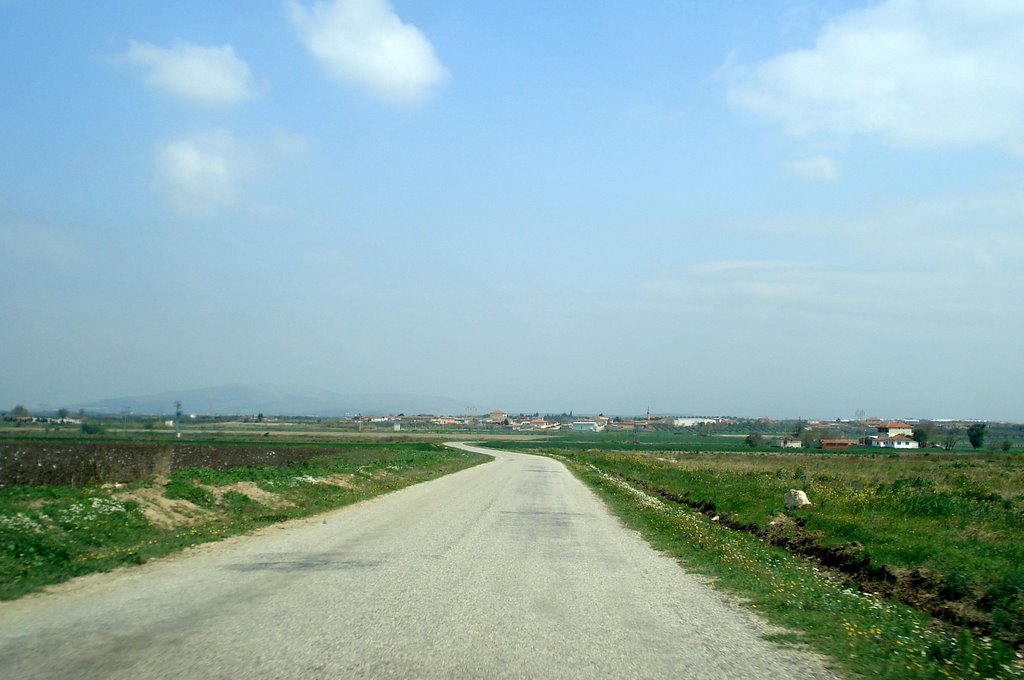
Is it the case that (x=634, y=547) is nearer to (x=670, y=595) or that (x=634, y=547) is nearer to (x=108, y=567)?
(x=670, y=595)

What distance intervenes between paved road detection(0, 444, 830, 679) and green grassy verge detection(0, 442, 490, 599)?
92cm

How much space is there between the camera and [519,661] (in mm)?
7707

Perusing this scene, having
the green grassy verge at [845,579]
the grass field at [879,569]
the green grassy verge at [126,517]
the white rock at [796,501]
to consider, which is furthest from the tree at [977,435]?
the green grassy verge at [126,517]

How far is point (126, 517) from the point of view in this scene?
58.1 ft

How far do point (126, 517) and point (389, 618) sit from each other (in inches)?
434

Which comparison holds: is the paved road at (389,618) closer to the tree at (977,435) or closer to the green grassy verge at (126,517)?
the green grassy verge at (126,517)

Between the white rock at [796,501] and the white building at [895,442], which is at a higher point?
the white rock at [796,501]

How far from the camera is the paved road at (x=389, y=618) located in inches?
293

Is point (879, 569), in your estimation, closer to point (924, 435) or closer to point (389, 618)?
point (389, 618)

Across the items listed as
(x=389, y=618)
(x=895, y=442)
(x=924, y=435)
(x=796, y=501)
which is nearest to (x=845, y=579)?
(x=796, y=501)

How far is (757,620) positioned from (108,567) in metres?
10.2

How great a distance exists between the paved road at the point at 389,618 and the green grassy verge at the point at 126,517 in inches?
36.2

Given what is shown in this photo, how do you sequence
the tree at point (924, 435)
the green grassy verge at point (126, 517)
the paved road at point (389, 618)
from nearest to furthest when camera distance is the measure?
the paved road at point (389, 618)
the green grassy verge at point (126, 517)
the tree at point (924, 435)

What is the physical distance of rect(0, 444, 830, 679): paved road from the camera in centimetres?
745
